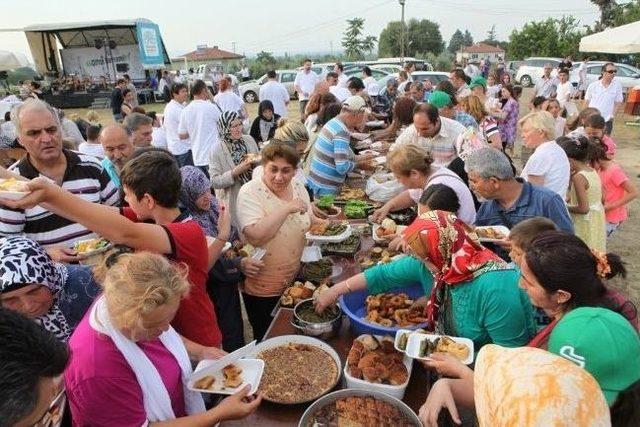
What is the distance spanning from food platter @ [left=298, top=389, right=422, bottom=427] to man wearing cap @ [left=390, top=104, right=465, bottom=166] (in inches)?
126

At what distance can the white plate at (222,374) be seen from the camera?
1.75 metres

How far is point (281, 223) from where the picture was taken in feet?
9.25

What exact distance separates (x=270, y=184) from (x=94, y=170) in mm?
1207

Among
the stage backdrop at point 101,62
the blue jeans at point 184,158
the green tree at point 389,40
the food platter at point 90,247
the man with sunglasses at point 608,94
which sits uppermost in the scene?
the green tree at point 389,40

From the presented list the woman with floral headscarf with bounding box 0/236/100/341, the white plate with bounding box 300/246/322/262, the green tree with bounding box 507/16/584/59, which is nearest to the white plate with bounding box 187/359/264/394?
the woman with floral headscarf with bounding box 0/236/100/341

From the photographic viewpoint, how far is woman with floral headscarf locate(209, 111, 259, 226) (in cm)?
399

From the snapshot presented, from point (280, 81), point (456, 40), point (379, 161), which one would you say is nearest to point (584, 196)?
point (379, 161)

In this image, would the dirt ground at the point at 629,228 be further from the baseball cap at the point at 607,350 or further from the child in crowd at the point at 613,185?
the baseball cap at the point at 607,350

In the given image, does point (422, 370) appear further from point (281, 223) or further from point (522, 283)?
point (281, 223)

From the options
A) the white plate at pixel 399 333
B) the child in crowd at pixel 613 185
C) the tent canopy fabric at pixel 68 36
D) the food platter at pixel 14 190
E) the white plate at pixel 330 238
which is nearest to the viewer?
the food platter at pixel 14 190

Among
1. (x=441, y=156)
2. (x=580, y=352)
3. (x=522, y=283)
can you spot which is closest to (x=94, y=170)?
(x=522, y=283)

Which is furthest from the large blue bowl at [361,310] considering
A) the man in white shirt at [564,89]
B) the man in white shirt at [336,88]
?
the man in white shirt at [564,89]

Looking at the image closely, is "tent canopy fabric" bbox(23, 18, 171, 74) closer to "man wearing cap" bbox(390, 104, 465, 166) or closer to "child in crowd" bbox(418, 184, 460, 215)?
"man wearing cap" bbox(390, 104, 465, 166)

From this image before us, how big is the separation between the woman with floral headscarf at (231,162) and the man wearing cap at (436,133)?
1628 mm
